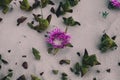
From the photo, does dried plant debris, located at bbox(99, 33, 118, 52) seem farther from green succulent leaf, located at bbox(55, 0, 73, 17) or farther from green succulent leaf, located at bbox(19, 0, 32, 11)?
green succulent leaf, located at bbox(19, 0, 32, 11)

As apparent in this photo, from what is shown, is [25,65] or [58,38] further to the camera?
[58,38]

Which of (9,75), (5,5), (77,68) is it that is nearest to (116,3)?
(77,68)

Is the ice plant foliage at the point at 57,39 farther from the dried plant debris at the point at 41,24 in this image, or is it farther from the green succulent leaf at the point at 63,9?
the green succulent leaf at the point at 63,9

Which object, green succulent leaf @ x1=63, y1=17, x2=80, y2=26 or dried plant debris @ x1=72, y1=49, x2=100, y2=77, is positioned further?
green succulent leaf @ x1=63, y1=17, x2=80, y2=26

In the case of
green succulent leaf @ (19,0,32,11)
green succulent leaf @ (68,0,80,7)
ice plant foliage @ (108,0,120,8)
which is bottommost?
ice plant foliage @ (108,0,120,8)

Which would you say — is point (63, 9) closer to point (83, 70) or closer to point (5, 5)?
point (5, 5)

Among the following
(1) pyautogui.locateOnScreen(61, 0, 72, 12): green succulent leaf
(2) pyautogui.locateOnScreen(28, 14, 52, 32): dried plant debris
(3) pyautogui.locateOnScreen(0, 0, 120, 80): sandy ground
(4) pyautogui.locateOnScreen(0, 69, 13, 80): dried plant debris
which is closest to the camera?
(4) pyautogui.locateOnScreen(0, 69, 13, 80): dried plant debris

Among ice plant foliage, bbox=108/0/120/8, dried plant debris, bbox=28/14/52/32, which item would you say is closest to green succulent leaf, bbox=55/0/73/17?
dried plant debris, bbox=28/14/52/32
